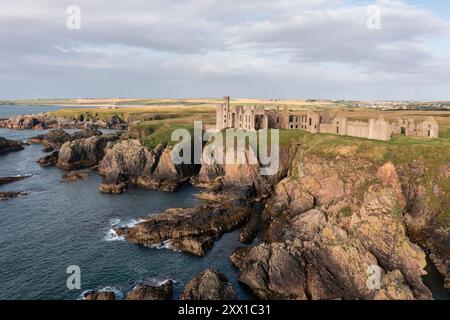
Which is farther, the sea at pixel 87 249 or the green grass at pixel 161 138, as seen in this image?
the green grass at pixel 161 138

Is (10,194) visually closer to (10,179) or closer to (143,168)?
(10,179)

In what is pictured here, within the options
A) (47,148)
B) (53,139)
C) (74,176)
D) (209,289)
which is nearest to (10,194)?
(74,176)

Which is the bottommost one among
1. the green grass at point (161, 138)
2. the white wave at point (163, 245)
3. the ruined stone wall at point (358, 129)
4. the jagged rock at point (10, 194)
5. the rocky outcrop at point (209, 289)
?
the white wave at point (163, 245)

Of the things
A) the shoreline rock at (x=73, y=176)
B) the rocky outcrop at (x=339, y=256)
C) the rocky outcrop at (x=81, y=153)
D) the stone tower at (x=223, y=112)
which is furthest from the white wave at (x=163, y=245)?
the stone tower at (x=223, y=112)

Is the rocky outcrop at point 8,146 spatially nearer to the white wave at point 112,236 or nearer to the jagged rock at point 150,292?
the white wave at point 112,236

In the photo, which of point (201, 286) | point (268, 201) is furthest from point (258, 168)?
point (201, 286)
